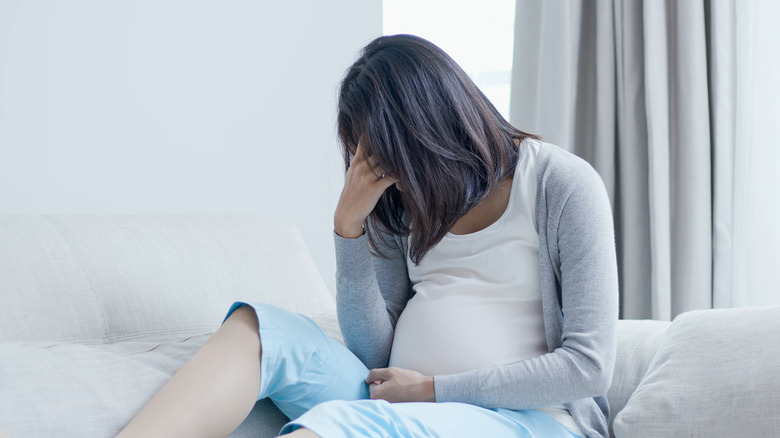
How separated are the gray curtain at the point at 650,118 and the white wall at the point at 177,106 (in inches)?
25.9

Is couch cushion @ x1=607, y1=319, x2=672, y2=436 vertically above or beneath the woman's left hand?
beneath

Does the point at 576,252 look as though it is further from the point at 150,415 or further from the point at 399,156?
the point at 150,415

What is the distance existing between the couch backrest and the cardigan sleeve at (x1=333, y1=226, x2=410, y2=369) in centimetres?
25

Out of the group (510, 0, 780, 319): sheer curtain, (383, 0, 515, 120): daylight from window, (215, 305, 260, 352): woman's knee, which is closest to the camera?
(215, 305, 260, 352): woman's knee

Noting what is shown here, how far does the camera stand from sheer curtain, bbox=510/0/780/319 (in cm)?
199

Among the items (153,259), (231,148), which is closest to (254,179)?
(231,148)

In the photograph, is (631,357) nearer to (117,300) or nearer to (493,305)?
(493,305)

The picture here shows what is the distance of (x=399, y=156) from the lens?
41.2 inches

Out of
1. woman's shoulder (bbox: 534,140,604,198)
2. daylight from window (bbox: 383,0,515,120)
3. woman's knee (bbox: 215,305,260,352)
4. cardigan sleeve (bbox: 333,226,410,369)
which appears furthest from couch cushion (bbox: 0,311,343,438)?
daylight from window (bbox: 383,0,515,120)

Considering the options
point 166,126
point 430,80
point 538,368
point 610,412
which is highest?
point 430,80

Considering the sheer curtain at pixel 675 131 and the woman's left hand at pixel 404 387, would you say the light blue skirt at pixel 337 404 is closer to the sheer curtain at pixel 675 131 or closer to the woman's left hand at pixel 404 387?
the woman's left hand at pixel 404 387

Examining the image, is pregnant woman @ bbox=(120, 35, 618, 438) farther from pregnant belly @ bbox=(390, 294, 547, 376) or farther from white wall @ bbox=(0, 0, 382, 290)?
white wall @ bbox=(0, 0, 382, 290)

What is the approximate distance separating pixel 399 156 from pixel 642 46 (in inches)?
55.5

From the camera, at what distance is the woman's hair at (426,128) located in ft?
3.41
